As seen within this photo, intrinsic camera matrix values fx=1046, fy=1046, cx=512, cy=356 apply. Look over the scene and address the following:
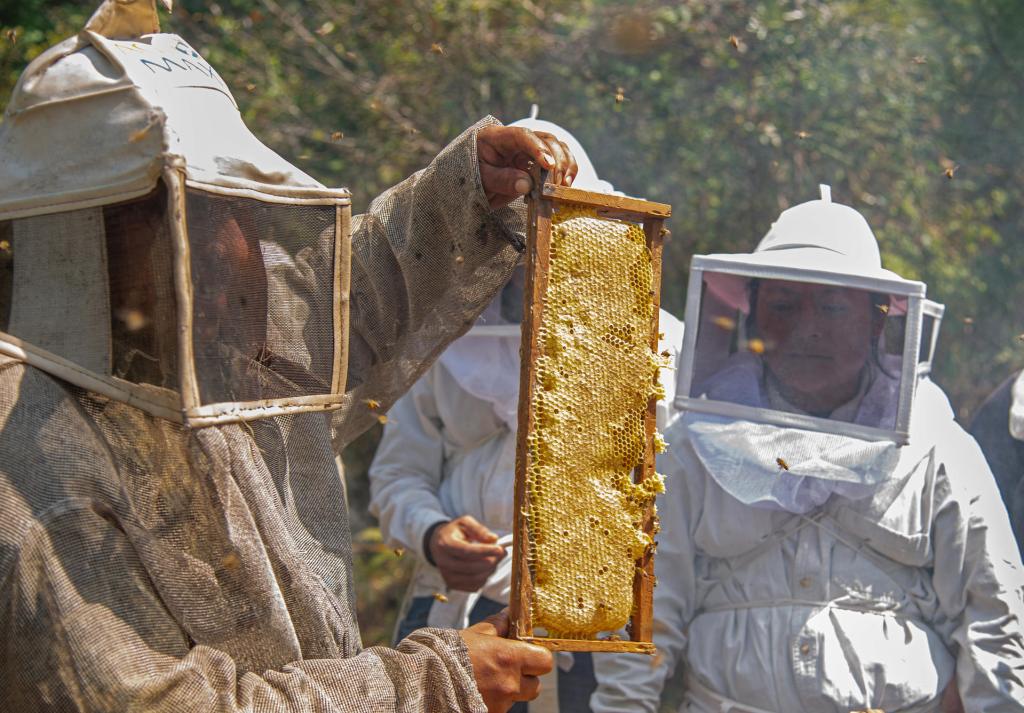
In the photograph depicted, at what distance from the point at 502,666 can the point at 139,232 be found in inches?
39.0

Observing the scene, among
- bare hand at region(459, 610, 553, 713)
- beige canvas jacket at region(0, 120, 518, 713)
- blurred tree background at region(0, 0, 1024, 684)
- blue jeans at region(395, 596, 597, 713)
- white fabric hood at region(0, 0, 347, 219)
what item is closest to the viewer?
beige canvas jacket at region(0, 120, 518, 713)

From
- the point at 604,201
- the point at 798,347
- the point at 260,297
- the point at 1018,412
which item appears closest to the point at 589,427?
the point at 604,201

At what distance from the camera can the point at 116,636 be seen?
1640 mm

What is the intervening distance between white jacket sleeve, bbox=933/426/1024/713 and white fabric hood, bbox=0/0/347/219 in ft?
6.67

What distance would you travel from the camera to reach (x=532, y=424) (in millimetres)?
2057

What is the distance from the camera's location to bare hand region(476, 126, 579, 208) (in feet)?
6.93

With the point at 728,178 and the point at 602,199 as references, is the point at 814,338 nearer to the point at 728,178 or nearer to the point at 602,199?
the point at 602,199

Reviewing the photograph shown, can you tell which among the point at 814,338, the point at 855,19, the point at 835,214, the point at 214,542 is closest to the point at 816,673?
the point at 814,338

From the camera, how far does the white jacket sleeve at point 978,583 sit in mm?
2754

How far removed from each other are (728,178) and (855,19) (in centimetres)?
122

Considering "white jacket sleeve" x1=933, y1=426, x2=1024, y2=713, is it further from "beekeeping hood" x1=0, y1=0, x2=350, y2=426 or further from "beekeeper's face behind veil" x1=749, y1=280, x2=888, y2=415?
"beekeeping hood" x1=0, y1=0, x2=350, y2=426

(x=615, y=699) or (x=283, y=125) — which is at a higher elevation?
(x=283, y=125)

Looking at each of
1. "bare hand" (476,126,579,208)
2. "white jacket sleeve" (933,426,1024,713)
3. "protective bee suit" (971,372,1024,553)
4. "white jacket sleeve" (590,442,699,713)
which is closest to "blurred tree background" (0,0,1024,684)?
"protective bee suit" (971,372,1024,553)

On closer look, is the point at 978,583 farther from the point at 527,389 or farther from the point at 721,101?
the point at 721,101
